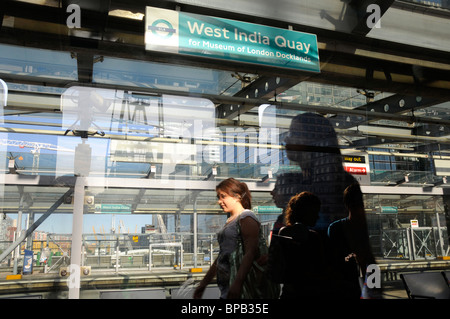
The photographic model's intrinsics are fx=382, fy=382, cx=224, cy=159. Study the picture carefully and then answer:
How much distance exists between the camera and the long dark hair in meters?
2.43

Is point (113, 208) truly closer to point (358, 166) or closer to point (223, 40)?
point (223, 40)

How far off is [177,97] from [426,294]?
2409 mm

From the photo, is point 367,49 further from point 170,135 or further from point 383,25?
point 170,135

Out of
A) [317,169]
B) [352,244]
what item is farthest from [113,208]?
[352,244]

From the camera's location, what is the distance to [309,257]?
7.95 feet

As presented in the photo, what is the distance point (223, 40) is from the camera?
2492mm

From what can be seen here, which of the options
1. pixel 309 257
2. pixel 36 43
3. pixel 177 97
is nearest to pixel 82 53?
pixel 36 43

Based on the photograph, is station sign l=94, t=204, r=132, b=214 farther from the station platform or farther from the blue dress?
the blue dress

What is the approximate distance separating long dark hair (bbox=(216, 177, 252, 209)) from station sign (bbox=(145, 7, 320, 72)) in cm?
81

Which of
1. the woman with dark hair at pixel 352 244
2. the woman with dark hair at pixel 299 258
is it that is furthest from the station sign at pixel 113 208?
the woman with dark hair at pixel 352 244

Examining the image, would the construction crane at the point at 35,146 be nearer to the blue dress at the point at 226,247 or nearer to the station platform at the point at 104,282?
the station platform at the point at 104,282

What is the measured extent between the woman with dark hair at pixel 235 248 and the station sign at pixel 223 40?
2.99 ft

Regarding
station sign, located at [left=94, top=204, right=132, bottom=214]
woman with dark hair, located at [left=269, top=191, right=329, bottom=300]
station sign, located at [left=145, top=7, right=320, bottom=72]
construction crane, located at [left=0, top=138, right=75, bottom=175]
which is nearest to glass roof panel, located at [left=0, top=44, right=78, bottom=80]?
construction crane, located at [left=0, top=138, right=75, bottom=175]

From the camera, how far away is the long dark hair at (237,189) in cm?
243
